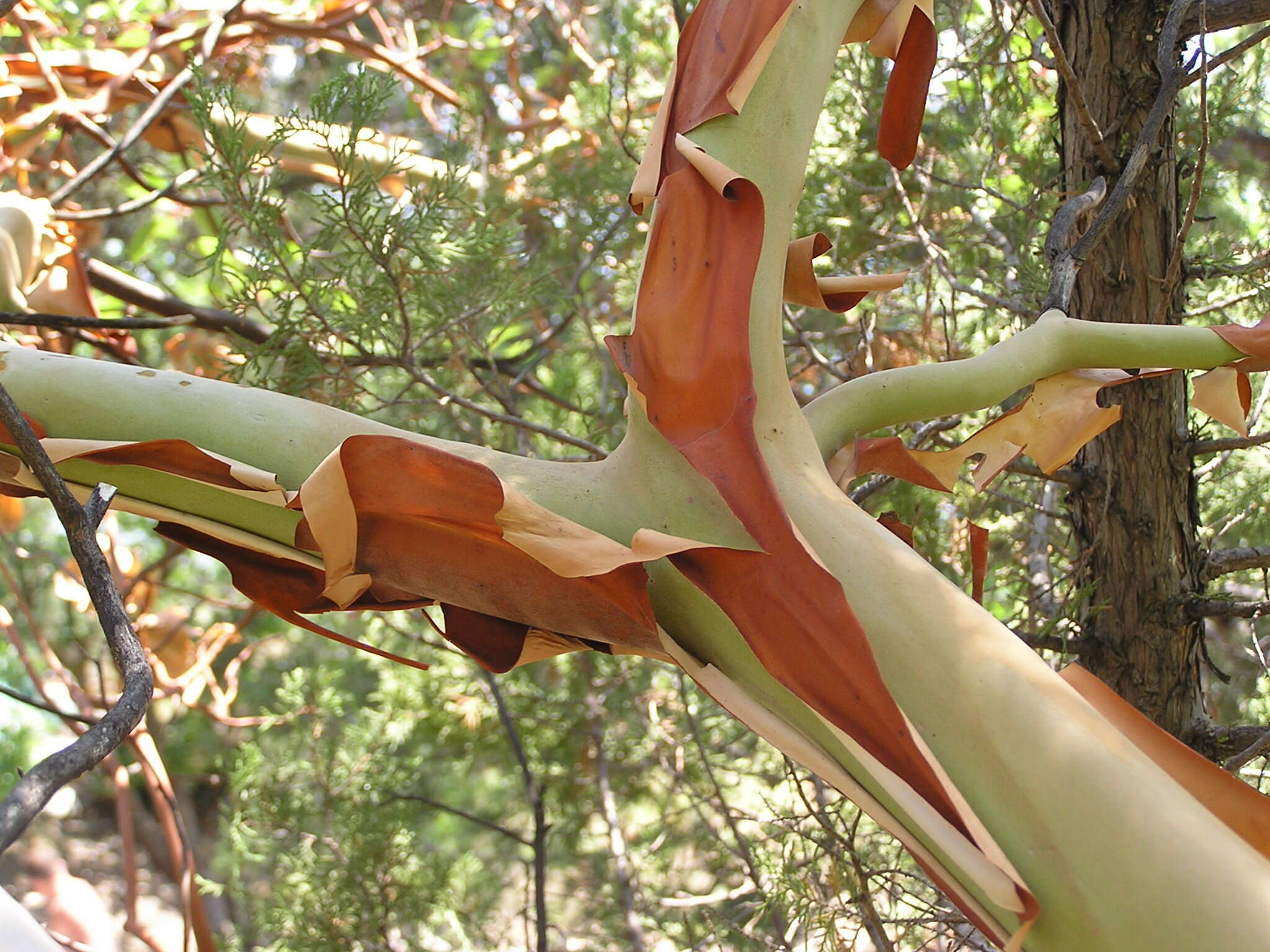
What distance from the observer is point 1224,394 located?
2.14 feet

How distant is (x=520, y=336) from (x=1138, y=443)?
61.9 inches

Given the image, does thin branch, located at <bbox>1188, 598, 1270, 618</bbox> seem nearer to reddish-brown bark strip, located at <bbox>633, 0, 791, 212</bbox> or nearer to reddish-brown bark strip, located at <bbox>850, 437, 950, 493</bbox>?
reddish-brown bark strip, located at <bbox>850, 437, 950, 493</bbox>

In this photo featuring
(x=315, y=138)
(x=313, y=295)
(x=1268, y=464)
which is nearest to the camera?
(x=313, y=295)

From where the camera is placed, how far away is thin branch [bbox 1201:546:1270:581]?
98 cm

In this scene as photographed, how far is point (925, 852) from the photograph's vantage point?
0.44m

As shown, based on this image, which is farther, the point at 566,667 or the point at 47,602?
the point at 47,602

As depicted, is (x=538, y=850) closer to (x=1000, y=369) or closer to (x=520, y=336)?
(x=1000, y=369)

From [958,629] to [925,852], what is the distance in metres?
0.09

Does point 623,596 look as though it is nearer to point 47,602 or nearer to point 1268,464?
point 1268,464

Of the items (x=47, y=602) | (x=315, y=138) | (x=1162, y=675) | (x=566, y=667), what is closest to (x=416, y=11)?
(x=315, y=138)

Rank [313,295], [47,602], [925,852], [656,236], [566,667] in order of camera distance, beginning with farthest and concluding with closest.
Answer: [47,602] → [566,667] → [313,295] → [656,236] → [925,852]

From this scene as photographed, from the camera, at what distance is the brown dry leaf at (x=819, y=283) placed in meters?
0.65

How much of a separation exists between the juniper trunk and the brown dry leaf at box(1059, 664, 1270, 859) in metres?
0.55

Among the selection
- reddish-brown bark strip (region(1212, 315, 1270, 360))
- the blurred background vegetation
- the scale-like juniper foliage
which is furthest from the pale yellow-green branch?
the scale-like juniper foliage
